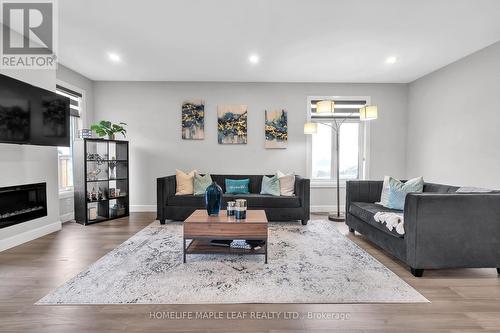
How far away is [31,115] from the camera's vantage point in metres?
3.43

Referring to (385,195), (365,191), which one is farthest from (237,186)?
(385,195)

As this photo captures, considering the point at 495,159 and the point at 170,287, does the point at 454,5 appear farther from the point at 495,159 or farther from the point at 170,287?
the point at 170,287

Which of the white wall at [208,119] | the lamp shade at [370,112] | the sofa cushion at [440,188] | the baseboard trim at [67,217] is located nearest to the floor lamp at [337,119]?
the lamp shade at [370,112]

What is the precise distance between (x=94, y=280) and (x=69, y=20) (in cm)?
280

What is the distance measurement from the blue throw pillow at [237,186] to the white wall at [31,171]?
2689mm

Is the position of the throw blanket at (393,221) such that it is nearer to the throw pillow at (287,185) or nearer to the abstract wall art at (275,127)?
the throw pillow at (287,185)

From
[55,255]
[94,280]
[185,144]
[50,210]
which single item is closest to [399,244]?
[94,280]

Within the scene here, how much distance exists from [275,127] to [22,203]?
4189 mm

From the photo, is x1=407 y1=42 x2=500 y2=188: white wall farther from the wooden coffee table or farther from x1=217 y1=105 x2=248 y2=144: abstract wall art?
x1=217 y1=105 x2=248 y2=144: abstract wall art

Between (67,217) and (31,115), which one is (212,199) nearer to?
(31,115)

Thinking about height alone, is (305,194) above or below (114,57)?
below

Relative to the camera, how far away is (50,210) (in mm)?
4020

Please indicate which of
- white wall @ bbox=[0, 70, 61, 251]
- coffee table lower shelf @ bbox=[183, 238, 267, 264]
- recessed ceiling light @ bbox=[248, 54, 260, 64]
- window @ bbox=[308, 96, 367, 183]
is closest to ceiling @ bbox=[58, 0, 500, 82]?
recessed ceiling light @ bbox=[248, 54, 260, 64]

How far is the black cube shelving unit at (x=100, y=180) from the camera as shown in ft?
14.7
